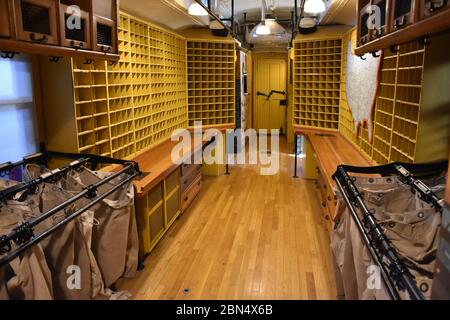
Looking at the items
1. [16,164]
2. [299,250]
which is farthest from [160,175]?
[299,250]

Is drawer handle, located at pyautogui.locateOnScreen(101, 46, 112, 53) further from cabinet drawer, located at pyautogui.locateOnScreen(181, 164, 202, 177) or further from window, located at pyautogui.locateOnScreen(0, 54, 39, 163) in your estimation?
cabinet drawer, located at pyautogui.locateOnScreen(181, 164, 202, 177)

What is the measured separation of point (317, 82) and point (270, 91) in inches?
161

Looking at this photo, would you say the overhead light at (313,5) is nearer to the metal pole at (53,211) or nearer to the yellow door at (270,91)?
the metal pole at (53,211)

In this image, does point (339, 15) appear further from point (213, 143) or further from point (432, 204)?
point (432, 204)

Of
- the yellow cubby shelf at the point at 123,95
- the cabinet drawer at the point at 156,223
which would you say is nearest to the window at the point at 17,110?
the yellow cubby shelf at the point at 123,95

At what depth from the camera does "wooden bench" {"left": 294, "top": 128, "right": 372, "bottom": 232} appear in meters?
3.53

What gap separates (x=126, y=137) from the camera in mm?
3730

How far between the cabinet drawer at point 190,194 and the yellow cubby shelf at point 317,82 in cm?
205

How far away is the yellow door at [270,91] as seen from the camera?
9.70m

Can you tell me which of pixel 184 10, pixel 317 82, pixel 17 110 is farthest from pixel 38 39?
pixel 317 82

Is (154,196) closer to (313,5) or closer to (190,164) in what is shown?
(190,164)

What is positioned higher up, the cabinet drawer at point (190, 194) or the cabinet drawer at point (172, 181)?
the cabinet drawer at point (172, 181)

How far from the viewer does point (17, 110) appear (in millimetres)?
2633
